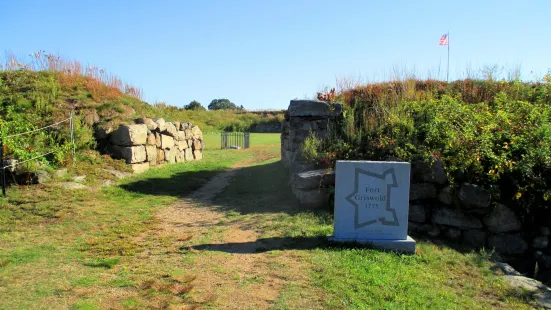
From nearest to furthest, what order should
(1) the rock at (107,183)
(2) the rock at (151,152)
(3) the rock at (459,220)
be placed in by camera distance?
1. (3) the rock at (459,220)
2. (1) the rock at (107,183)
3. (2) the rock at (151,152)

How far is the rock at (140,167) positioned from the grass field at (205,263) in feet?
9.37

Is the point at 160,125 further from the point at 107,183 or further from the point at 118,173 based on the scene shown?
the point at 107,183

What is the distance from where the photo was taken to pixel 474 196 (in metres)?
6.51

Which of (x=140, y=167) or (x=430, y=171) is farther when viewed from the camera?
(x=140, y=167)

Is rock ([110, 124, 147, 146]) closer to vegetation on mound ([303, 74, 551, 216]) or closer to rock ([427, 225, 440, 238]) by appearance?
vegetation on mound ([303, 74, 551, 216])

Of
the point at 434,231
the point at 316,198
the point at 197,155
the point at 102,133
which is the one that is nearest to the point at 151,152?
the point at 102,133

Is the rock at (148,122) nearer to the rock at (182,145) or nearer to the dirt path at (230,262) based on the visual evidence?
the rock at (182,145)

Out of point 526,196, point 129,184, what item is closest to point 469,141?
point 526,196

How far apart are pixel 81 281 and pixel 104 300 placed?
60 cm

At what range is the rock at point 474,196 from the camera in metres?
6.49

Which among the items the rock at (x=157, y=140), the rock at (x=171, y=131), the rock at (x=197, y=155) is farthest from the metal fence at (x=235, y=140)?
the rock at (x=157, y=140)

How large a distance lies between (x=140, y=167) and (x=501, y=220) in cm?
→ 879

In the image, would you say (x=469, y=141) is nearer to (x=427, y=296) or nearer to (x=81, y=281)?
(x=427, y=296)

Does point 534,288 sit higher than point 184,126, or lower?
lower
